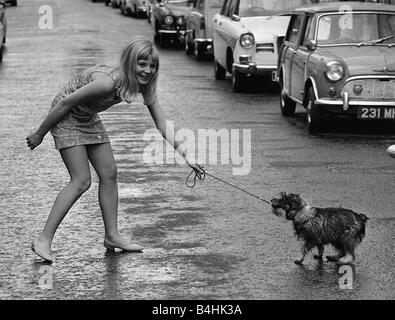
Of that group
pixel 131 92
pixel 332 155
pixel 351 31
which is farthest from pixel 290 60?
pixel 131 92

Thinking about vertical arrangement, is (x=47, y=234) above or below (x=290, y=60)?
above

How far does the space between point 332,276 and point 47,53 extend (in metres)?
22.0

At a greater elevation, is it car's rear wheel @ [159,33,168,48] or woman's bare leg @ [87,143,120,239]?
woman's bare leg @ [87,143,120,239]

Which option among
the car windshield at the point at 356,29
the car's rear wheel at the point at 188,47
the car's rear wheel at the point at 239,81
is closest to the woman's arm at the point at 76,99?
the car windshield at the point at 356,29

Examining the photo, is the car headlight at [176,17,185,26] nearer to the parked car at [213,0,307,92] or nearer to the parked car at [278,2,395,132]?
the parked car at [213,0,307,92]

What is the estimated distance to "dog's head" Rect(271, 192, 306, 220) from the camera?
Answer: 24.7 ft

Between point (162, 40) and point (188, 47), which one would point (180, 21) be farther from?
point (188, 47)

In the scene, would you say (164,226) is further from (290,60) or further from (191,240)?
(290,60)

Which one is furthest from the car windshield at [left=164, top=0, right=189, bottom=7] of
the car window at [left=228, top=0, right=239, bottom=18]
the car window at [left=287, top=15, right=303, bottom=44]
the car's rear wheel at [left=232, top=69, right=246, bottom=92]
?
the car window at [left=287, top=15, right=303, bottom=44]

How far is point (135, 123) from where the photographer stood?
15.6m

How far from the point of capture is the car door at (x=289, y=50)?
1616cm

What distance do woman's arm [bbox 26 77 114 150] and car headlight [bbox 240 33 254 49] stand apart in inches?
479

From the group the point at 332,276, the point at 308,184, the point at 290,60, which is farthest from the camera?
the point at 290,60
